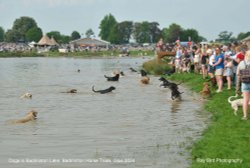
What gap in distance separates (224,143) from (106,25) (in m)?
184

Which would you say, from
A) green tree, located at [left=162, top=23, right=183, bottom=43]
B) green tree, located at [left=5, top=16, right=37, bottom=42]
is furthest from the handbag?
green tree, located at [left=5, top=16, right=37, bottom=42]

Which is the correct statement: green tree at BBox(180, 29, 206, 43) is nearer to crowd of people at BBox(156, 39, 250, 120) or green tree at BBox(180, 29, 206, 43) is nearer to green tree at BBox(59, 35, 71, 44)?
green tree at BBox(59, 35, 71, 44)

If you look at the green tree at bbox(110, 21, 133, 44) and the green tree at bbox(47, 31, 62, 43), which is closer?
the green tree at bbox(110, 21, 133, 44)

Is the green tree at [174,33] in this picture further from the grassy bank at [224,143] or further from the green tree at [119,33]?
the grassy bank at [224,143]

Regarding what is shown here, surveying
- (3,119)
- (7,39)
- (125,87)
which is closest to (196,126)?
(3,119)

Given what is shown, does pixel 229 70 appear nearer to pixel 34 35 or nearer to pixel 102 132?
pixel 102 132

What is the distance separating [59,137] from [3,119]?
4.21 metres

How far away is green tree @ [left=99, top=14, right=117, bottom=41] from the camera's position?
7574 inches

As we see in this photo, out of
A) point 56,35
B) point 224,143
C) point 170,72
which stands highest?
point 224,143

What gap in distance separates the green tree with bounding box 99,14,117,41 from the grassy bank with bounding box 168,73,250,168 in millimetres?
176384

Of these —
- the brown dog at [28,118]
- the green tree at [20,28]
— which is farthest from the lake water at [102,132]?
the green tree at [20,28]

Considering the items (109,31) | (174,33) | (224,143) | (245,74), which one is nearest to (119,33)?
(109,31)

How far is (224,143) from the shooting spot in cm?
1166

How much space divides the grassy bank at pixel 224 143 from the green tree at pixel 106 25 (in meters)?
176
